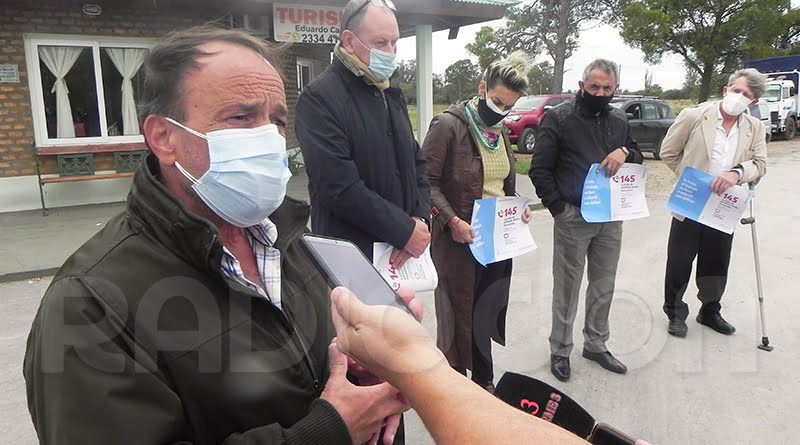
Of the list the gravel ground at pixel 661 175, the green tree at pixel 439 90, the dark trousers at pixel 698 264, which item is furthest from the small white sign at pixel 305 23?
the green tree at pixel 439 90

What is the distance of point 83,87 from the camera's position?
30.5ft

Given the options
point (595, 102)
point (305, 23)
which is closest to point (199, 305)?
point (595, 102)

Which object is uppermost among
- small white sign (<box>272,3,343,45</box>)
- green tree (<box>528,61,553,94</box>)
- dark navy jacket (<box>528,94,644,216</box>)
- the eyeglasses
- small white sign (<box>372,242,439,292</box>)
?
green tree (<box>528,61,553,94</box>)

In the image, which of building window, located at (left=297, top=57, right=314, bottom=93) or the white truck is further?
the white truck

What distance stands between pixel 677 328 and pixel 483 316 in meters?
1.88

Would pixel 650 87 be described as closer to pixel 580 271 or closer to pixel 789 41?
pixel 789 41

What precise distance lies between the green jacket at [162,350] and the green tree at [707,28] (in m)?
31.2

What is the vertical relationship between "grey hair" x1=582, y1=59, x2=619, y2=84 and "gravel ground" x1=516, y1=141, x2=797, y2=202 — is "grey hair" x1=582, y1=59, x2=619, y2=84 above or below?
above

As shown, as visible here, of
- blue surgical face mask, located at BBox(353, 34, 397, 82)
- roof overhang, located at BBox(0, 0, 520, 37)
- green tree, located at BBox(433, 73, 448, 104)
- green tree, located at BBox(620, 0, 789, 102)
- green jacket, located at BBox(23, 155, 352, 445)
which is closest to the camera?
green jacket, located at BBox(23, 155, 352, 445)

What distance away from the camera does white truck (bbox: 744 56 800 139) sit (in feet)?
67.3

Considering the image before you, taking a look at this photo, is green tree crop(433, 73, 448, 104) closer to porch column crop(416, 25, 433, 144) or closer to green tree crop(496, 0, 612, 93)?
green tree crop(496, 0, 612, 93)

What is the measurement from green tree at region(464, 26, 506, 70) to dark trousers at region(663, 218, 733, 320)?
28.9m

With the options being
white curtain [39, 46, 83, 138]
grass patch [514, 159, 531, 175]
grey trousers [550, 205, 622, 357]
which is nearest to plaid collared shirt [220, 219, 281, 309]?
grey trousers [550, 205, 622, 357]

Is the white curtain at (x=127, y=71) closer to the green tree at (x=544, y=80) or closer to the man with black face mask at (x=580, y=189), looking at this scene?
the man with black face mask at (x=580, y=189)
